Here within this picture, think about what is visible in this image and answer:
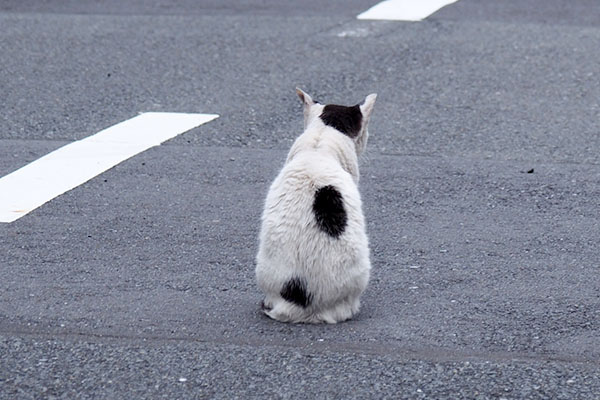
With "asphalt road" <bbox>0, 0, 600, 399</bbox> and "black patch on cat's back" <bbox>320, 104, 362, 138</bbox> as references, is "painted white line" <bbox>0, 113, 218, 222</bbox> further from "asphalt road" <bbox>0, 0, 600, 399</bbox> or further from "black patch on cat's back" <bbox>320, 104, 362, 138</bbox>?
"black patch on cat's back" <bbox>320, 104, 362, 138</bbox>

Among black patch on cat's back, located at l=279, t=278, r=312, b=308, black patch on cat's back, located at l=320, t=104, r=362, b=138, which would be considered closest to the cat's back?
black patch on cat's back, located at l=279, t=278, r=312, b=308

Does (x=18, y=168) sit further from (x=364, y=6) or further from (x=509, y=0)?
(x=509, y=0)

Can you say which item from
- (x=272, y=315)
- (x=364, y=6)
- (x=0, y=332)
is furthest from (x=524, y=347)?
(x=364, y=6)

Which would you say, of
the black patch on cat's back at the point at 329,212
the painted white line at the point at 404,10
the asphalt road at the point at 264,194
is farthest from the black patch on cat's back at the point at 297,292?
the painted white line at the point at 404,10

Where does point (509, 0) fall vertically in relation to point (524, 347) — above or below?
above

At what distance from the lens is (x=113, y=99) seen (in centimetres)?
952

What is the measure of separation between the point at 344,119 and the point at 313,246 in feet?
2.88

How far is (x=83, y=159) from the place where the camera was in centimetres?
795

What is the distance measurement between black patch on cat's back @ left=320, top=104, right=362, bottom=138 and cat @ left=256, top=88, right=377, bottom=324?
0.34 m

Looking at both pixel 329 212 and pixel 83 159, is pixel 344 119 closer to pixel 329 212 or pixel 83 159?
pixel 329 212

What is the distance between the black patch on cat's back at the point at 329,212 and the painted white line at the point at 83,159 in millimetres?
2516

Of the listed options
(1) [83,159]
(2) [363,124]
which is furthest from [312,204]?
(1) [83,159]

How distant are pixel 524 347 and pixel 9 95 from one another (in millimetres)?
6172

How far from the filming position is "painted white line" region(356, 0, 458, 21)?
12039 millimetres
